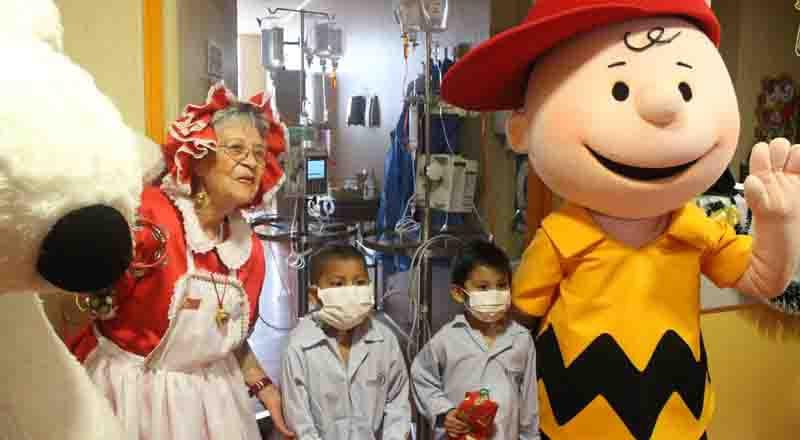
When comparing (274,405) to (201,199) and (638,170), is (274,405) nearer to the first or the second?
(201,199)

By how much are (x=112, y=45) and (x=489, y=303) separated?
84cm

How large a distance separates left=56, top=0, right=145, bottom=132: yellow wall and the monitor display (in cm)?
128

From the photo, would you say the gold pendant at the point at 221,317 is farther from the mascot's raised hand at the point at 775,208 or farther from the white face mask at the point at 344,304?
the mascot's raised hand at the point at 775,208

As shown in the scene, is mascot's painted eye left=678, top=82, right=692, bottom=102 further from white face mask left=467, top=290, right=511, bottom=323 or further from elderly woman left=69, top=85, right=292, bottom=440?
elderly woman left=69, top=85, right=292, bottom=440

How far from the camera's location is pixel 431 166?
7.39 feet

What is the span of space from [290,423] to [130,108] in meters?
0.64

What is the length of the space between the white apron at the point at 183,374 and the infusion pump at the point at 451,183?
48.0 inches

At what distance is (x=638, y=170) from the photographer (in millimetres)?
1092

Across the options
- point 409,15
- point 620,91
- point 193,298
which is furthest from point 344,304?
point 409,15

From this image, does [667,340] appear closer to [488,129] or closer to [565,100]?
[565,100]

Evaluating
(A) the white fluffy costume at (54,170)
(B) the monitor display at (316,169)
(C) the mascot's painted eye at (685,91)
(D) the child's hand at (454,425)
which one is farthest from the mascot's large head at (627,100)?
(B) the monitor display at (316,169)

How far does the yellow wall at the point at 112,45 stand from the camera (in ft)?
4.05

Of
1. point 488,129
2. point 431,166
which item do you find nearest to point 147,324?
point 431,166

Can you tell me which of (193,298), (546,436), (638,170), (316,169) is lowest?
(546,436)
